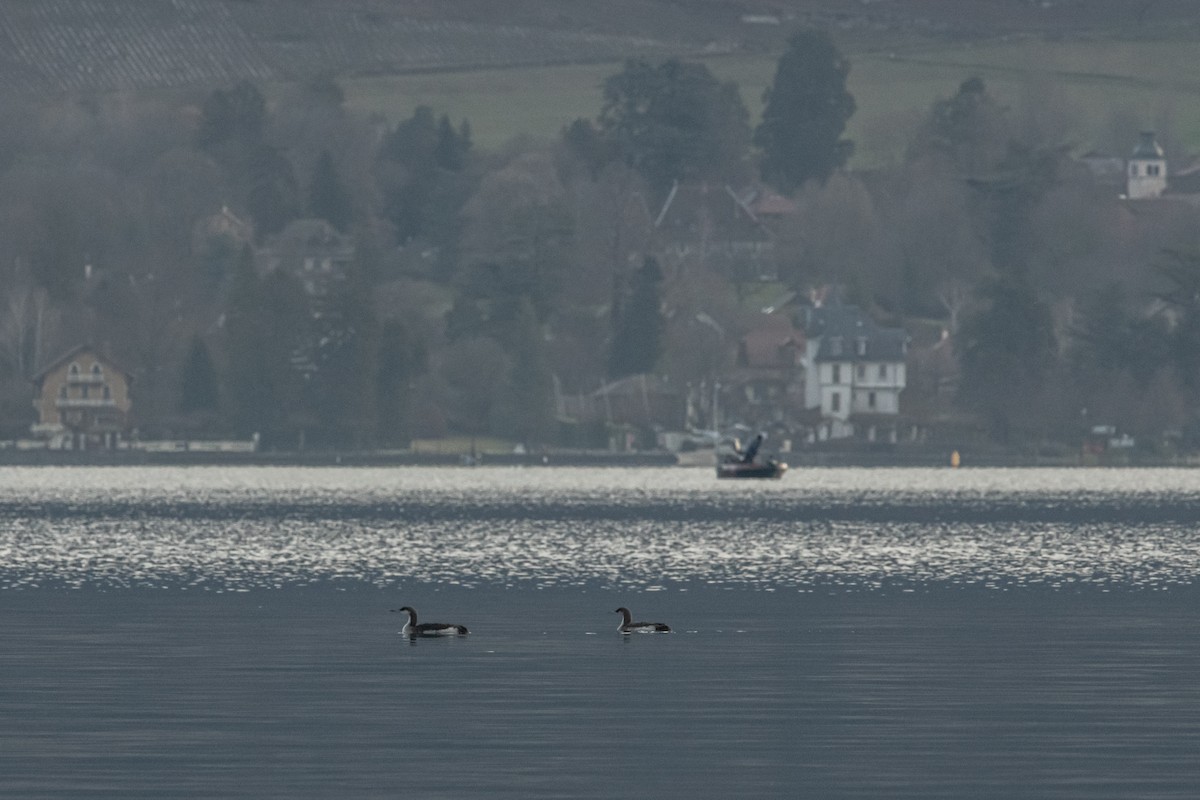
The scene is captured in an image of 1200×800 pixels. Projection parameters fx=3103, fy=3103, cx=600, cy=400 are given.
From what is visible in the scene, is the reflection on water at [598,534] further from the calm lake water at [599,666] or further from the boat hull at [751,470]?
the boat hull at [751,470]

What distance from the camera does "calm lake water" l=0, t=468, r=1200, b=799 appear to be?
3159 cm

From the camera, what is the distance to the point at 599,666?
4375cm

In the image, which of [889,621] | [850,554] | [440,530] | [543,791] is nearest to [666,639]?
[889,621]

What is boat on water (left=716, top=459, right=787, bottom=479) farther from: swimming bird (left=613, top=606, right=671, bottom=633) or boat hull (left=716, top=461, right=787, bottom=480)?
swimming bird (left=613, top=606, right=671, bottom=633)

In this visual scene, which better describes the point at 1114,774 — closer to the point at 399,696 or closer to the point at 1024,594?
the point at 399,696

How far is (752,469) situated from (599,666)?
137 metres

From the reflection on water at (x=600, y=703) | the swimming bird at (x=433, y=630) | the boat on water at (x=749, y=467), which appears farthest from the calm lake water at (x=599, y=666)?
the boat on water at (x=749, y=467)

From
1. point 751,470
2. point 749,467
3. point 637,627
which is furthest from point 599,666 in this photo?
point 749,467

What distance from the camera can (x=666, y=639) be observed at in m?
48.9

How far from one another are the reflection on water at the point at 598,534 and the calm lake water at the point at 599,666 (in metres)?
0.46

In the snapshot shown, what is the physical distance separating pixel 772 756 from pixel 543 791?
12.1 feet

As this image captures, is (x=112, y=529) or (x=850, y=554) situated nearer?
(x=850, y=554)

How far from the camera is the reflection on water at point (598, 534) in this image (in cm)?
6981

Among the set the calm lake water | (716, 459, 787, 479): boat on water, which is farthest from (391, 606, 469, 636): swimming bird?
(716, 459, 787, 479): boat on water
